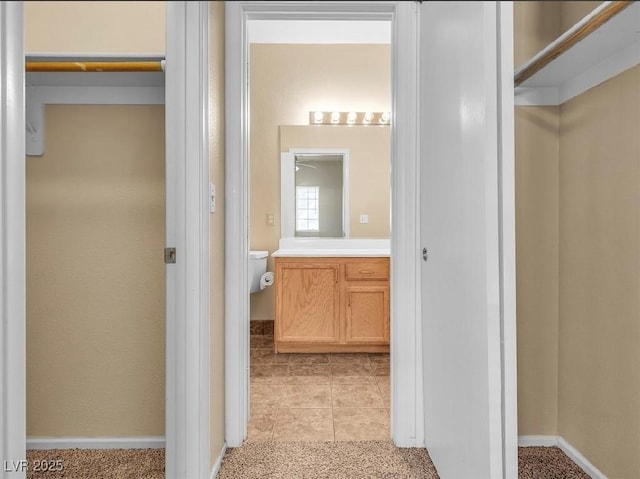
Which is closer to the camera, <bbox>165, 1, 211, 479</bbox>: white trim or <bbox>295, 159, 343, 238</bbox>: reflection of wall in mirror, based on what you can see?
<bbox>165, 1, 211, 479</bbox>: white trim

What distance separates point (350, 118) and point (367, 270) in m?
1.25

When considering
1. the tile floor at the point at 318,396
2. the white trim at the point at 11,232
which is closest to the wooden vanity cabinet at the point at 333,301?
the tile floor at the point at 318,396

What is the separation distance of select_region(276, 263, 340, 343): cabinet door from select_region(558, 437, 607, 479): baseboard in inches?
58.9

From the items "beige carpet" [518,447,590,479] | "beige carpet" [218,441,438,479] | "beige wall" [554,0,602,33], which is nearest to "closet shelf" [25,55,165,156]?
"beige wall" [554,0,602,33]

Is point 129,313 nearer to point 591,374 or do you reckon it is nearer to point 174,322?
point 174,322

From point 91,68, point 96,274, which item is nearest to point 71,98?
point 91,68

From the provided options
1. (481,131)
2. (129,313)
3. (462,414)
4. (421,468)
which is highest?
(481,131)

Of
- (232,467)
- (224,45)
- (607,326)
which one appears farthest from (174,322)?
(607,326)

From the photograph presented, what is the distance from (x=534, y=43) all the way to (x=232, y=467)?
183 centimetres

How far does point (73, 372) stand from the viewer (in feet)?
5.11

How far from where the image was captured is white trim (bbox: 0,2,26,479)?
68 centimetres

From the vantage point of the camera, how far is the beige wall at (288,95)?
3.15 m

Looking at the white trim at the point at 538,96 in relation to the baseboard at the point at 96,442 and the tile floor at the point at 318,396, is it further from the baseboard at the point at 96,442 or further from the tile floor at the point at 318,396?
the baseboard at the point at 96,442

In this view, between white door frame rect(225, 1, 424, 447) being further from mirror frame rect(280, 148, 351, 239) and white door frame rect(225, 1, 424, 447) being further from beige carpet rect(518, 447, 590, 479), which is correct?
mirror frame rect(280, 148, 351, 239)
